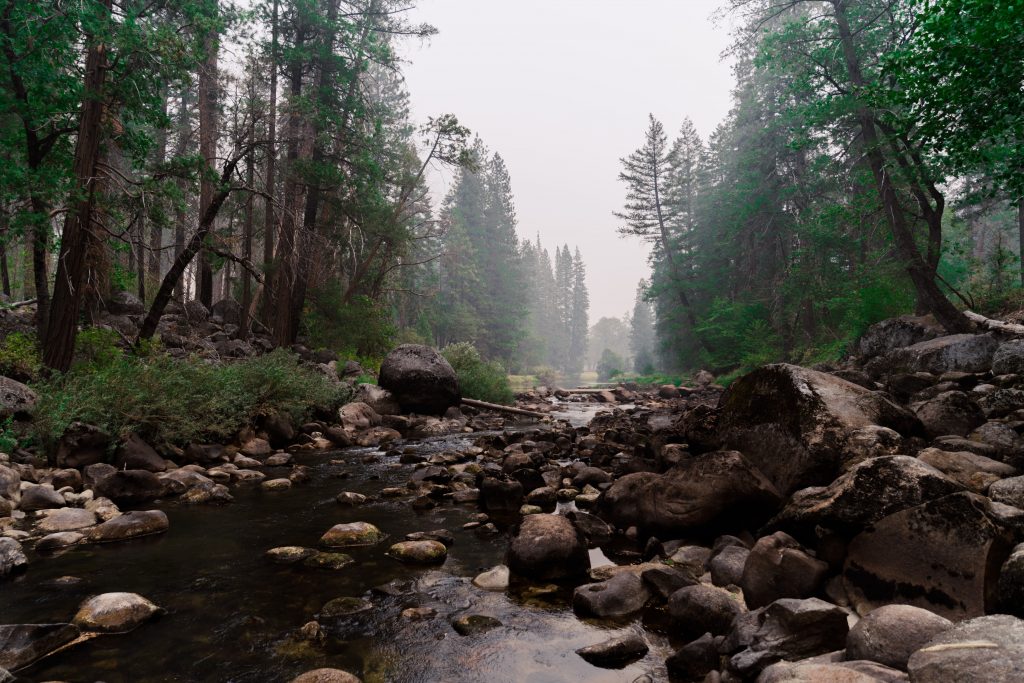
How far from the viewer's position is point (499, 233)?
51.4m

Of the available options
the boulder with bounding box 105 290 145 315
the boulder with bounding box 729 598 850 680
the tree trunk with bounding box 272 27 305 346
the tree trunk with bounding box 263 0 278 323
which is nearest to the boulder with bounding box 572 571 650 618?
the boulder with bounding box 729 598 850 680

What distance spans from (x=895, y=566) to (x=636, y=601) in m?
1.58

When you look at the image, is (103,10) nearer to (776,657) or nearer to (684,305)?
(776,657)

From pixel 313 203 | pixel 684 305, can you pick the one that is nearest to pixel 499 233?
pixel 684 305

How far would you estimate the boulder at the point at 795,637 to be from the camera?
2.61 m

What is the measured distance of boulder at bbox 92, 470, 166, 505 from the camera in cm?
586

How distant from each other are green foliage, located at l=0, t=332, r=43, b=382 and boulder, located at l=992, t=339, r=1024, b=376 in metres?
15.8

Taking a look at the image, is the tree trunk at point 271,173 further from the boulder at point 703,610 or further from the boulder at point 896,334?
the boulder at point 896,334

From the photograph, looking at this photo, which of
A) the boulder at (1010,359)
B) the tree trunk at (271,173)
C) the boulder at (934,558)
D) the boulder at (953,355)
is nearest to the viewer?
the boulder at (934,558)

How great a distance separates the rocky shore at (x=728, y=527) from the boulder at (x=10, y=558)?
0.04 feet

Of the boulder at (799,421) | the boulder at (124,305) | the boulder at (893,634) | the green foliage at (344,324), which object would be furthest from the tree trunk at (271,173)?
the boulder at (893,634)

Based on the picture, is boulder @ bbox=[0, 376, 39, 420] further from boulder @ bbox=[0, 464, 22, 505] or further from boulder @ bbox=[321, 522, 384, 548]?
boulder @ bbox=[321, 522, 384, 548]

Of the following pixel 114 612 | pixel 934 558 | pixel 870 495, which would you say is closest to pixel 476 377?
pixel 114 612

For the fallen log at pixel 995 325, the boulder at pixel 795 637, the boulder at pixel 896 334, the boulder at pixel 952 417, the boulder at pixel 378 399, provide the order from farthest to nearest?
1. the boulder at pixel 378 399
2. the boulder at pixel 896 334
3. the fallen log at pixel 995 325
4. the boulder at pixel 952 417
5. the boulder at pixel 795 637
